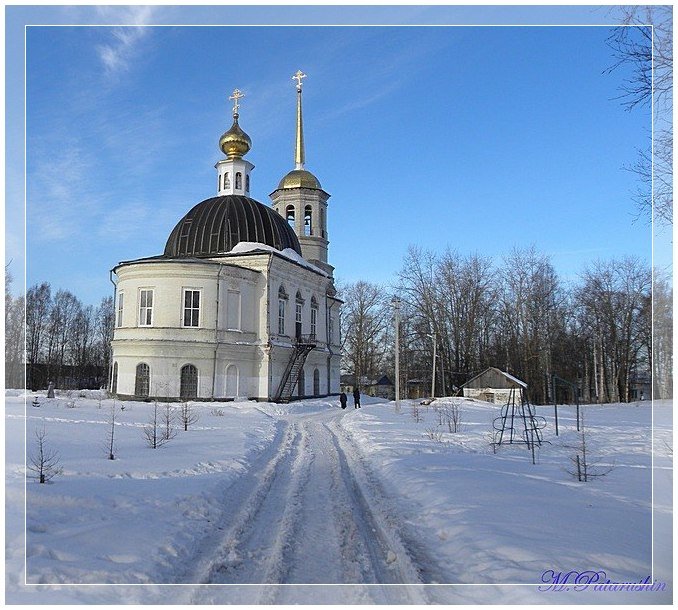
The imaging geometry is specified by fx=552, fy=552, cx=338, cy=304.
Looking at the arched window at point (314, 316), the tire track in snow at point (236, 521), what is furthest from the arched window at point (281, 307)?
the tire track in snow at point (236, 521)

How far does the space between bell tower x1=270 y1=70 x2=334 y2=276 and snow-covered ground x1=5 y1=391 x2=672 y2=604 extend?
35.1m

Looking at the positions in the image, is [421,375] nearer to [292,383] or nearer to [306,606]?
[292,383]

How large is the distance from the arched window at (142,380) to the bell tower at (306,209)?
2030 cm

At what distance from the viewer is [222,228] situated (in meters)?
33.3

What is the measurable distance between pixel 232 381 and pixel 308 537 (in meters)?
23.9

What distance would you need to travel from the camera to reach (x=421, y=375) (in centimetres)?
4366

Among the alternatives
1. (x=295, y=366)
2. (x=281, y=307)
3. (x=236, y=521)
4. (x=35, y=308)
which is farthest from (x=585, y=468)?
(x=295, y=366)

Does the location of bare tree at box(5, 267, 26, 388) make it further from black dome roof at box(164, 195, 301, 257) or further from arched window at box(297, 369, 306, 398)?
arched window at box(297, 369, 306, 398)

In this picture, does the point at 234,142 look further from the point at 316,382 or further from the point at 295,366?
the point at 316,382

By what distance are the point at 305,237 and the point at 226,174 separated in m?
10.3

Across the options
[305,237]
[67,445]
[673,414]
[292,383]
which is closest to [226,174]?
[305,237]

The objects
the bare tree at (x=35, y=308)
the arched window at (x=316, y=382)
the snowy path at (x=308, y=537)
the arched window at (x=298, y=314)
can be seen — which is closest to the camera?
the snowy path at (x=308, y=537)

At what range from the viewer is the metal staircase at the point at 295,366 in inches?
1254

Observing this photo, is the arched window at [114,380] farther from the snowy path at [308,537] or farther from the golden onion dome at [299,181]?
the golden onion dome at [299,181]
